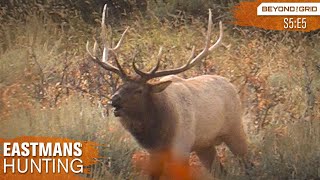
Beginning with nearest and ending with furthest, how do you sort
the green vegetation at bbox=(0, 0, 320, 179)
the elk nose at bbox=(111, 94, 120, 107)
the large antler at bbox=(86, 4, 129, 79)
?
the elk nose at bbox=(111, 94, 120, 107) < the large antler at bbox=(86, 4, 129, 79) < the green vegetation at bbox=(0, 0, 320, 179)

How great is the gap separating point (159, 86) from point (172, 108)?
0.46ft

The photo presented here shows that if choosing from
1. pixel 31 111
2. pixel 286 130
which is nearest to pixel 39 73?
pixel 31 111

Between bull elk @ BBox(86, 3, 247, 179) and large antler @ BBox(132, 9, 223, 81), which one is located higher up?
large antler @ BBox(132, 9, 223, 81)

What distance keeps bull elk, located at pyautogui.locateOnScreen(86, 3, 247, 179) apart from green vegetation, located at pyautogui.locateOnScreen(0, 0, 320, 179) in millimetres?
187

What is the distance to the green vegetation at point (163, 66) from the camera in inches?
206

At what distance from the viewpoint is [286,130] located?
531 centimetres

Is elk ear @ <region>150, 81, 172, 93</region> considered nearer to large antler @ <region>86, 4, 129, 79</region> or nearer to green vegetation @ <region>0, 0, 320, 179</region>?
large antler @ <region>86, 4, 129, 79</region>

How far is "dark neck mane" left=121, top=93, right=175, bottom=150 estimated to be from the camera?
5.00 metres

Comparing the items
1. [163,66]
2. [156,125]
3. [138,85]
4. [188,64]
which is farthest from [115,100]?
[163,66]

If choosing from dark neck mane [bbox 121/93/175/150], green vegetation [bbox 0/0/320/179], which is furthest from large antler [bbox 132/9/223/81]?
green vegetation [bbox 0/0/320/179]

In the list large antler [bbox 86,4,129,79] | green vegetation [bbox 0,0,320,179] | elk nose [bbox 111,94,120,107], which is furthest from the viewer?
green vegetation [bbox 0,0,320,179]

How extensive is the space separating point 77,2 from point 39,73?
1.31ft

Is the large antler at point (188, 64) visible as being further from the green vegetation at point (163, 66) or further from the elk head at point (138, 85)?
the green vegetation at point (163, 66)

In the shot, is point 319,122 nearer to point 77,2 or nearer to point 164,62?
point 164,62
